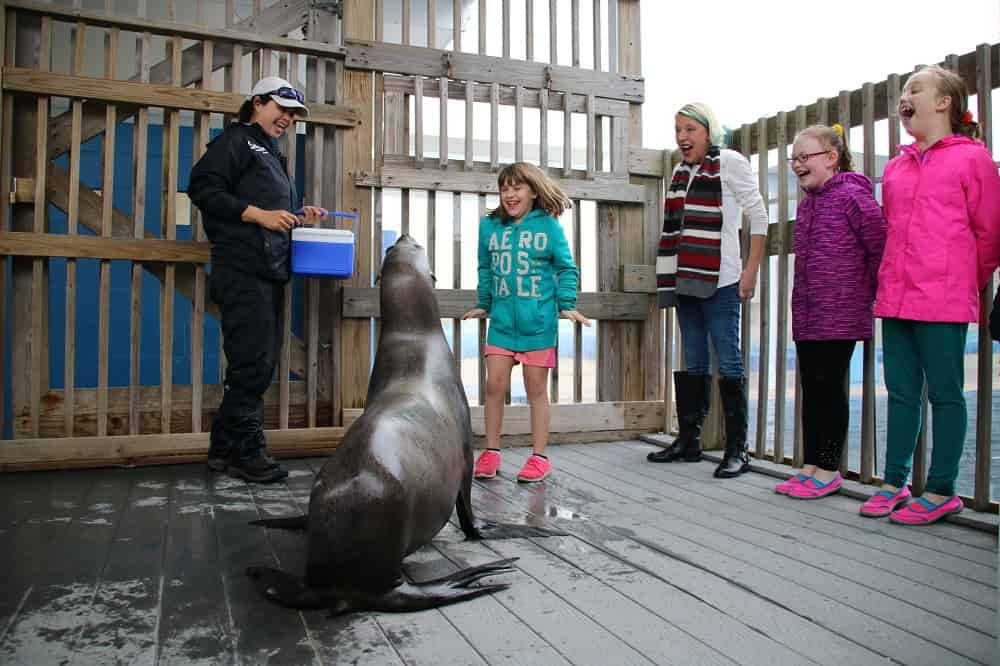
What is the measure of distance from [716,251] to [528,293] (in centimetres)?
113

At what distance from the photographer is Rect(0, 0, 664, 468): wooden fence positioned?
4.49 m

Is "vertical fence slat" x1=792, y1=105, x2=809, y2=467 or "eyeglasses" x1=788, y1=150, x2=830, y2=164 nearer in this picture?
"eyeglasses" x1=788, y1=150, x2=830, y2=164

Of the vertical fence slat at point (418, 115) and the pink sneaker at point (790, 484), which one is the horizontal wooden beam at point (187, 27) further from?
the pink sneaker at point (790, 484)

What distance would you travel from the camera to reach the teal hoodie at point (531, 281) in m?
4.35

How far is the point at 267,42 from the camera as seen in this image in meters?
4.93

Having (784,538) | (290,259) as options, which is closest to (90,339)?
(290,259)

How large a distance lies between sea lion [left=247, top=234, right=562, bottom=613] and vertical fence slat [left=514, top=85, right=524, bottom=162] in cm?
282

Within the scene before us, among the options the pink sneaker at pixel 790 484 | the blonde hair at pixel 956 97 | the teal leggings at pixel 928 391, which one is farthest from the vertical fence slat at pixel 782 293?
the blonde hair at pixel 956 97

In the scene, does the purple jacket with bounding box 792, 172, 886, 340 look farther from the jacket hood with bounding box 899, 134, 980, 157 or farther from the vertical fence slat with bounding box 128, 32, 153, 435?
the vertical fence slat with bounding box 128, 32, 153, 435

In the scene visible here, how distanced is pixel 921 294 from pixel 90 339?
5720 mm

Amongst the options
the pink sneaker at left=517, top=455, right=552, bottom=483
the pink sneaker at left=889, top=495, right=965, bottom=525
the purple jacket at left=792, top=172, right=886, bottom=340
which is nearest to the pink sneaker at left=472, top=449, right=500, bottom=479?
the pink sneaker at left=517, top=455, right=552, bottom=483

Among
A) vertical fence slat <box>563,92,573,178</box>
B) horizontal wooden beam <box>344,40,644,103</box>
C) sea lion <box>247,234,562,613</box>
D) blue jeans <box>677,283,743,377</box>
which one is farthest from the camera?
vertical fence slat <box>563,92,573,178</box>

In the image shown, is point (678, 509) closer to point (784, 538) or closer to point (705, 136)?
point (784, 538)

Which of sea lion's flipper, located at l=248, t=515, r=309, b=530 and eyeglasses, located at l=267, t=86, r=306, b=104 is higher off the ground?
eyeglasses, located at l=267, t=86, r=306, b=104
